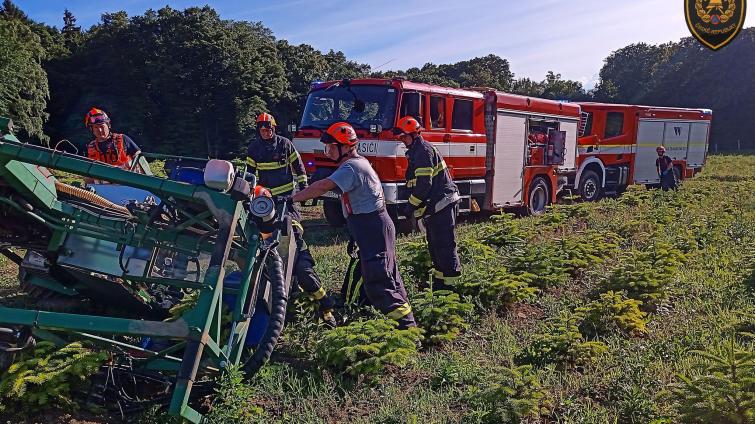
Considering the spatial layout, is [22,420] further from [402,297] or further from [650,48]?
[650,48]

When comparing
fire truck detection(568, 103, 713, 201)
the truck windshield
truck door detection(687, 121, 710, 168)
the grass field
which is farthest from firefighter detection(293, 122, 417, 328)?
truck door detection(687, 121, 710, 168)

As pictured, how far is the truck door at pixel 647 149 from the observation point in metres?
17.2

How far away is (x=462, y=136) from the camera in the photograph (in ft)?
34.8

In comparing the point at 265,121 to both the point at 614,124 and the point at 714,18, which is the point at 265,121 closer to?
the point at 714,18

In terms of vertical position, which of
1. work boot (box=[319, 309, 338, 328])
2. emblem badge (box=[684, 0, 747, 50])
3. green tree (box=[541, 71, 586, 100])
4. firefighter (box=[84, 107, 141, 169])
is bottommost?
work boot (box=[319, 309, 338, 328])

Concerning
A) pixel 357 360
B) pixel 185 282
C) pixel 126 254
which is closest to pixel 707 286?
pixel 357 360

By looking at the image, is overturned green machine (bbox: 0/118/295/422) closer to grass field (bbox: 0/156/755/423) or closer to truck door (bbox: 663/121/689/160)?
grass field (bbox: 0/156/755/423)

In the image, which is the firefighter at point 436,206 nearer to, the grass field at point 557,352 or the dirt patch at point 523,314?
the grass field at point 557,352

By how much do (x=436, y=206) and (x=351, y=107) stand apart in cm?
429

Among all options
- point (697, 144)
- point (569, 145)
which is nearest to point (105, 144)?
point (569, 145)

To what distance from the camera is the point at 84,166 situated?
134 inches

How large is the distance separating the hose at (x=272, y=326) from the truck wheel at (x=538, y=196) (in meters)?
9.52

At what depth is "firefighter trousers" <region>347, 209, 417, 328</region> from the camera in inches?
181

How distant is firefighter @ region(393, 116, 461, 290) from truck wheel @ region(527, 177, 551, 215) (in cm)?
739
